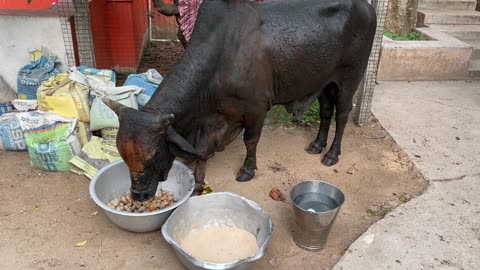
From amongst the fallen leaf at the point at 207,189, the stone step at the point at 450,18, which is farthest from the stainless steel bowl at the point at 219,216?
the stone step at the point at 450,18

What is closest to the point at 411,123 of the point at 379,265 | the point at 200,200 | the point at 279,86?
the point at 279,86

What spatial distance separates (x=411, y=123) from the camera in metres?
5.44

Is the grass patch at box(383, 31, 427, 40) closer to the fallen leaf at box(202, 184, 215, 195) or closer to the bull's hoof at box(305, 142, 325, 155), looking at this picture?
the bull's hoof at box(305, 142, 325, 155)

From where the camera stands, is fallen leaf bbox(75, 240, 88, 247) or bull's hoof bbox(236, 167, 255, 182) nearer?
fallen leaf bbox(75, 240, 88, 247)

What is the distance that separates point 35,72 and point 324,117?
3026 millimetres

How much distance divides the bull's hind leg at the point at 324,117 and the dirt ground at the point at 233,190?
119 mm

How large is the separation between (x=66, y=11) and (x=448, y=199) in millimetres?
4131

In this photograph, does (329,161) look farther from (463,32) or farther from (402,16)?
(463,32)

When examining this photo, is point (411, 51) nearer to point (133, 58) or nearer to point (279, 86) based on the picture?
point (279, 86)

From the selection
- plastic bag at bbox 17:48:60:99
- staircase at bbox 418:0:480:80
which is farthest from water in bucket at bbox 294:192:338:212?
staircase at bbox 418:0:480:80

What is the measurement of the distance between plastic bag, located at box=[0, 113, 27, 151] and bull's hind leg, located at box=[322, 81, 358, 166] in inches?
120

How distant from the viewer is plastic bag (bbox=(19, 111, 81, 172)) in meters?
4.29

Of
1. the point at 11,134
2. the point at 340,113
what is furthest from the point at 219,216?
the point at 11,134

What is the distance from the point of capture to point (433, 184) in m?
4.20
